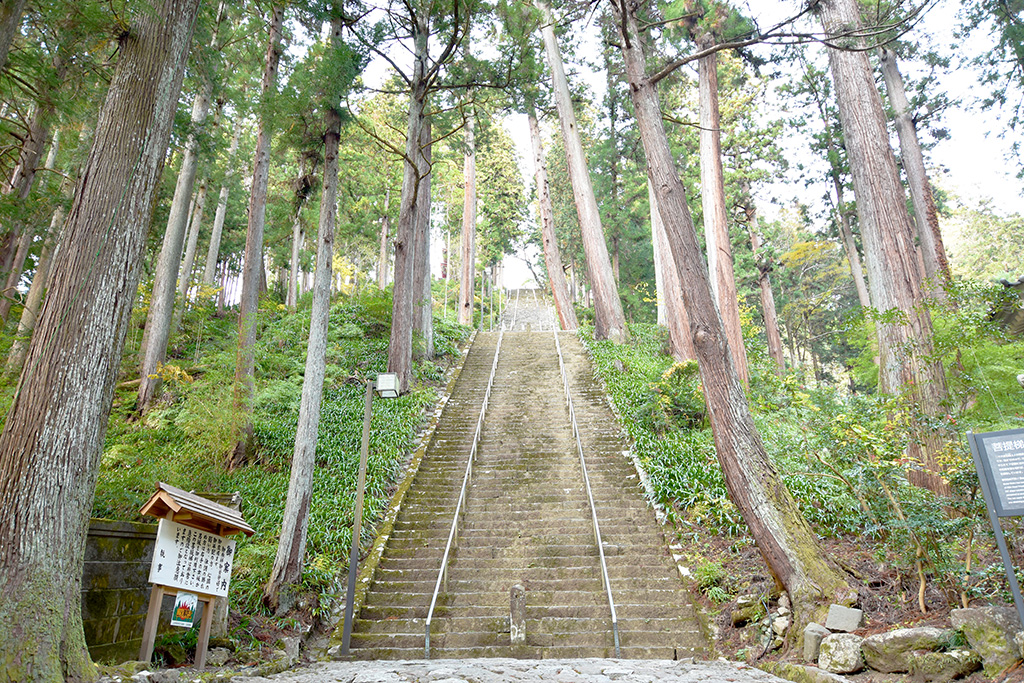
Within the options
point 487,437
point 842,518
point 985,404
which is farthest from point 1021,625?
point 487,437

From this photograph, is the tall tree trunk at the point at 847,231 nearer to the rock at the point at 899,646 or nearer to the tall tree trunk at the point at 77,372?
the rock at the point at 899,646

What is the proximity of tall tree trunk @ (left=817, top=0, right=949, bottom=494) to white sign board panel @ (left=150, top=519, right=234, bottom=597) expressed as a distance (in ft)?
23.8

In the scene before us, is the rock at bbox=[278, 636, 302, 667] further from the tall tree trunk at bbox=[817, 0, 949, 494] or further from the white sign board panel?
the tall tree trunk at bbox=[817, 0, 949, 494]

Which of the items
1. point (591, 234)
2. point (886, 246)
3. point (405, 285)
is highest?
point (591, 234)

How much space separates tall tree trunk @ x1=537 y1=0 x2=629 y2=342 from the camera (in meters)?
16.1

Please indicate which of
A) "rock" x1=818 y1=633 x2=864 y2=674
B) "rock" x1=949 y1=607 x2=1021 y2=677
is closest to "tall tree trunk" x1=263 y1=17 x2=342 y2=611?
"rock" x1=818 y1=633 x2=864 y2=674

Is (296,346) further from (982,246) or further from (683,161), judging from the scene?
(982,246)

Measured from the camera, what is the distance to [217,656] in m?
5.27

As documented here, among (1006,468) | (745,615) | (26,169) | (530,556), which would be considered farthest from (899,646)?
(26,169)

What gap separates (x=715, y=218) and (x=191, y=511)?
10.7m

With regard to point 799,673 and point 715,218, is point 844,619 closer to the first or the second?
point 799,673

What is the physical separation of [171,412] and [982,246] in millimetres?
28060

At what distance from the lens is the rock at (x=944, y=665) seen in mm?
3609

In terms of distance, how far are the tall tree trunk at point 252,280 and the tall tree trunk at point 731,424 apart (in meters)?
6.19
